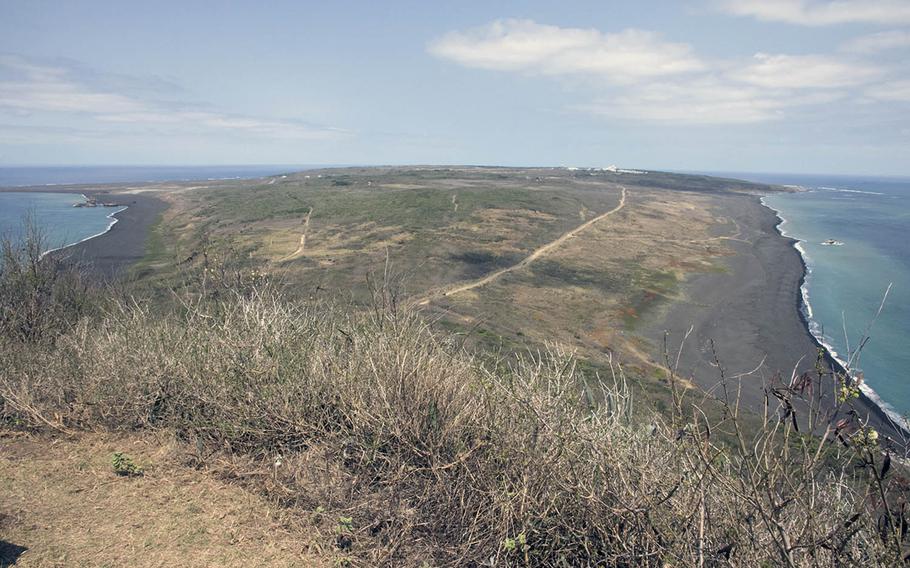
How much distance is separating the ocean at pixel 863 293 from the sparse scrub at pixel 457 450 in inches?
47.4

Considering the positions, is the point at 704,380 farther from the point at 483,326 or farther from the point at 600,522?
the point at 600,522

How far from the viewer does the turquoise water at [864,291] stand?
24812 millimetres

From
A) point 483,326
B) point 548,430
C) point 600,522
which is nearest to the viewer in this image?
point 600,522

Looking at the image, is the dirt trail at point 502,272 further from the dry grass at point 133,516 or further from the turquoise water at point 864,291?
the dry grass at point 133,516

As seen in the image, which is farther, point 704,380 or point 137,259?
point 137,259

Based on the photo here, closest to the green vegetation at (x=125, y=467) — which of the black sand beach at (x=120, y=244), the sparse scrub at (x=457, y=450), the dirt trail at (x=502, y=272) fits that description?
the sparse scrub at (x=457, y=450)

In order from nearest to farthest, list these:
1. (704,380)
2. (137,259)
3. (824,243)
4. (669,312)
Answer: (704,380), (669,312), (137,259), (824,243)

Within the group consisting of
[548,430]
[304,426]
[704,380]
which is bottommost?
[704,380]

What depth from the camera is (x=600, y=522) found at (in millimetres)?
5031

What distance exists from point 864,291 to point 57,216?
287ft

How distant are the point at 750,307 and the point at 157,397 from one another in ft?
A: 111

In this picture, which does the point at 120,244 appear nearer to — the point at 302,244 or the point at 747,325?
the point at 302,244

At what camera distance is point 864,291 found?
132 ft

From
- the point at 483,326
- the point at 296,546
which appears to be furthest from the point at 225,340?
the point at 483,326
